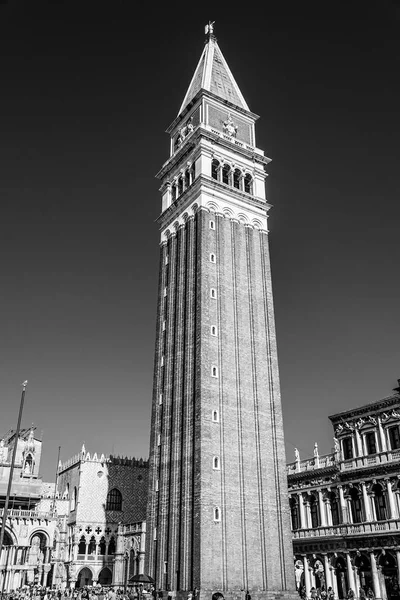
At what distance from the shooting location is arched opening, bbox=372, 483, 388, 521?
44.9m

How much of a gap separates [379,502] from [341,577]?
25.4 ft

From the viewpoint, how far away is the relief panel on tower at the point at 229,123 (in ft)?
196

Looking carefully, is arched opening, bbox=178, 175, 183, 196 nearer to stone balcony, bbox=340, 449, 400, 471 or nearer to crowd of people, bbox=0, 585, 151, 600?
stone balcony, bbox=340, 449, 400, 471

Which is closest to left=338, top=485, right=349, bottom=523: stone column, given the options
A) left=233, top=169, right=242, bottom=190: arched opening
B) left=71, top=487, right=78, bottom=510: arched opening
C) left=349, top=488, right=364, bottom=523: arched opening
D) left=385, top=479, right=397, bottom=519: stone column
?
left=349, top=488, right=364, bottom=523: arched opening

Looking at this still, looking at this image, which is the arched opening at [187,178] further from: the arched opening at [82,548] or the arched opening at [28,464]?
the arched opening at [28,464]

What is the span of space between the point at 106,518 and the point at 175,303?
2813 cm

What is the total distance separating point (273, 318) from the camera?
52625 mm

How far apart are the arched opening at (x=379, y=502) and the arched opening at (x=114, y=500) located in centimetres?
3204

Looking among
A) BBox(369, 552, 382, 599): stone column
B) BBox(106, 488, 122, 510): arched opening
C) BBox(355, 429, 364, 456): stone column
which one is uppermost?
BBox(355, 429, 364, 456): stone column

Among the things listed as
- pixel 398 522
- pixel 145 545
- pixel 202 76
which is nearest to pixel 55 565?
pixel 145 545

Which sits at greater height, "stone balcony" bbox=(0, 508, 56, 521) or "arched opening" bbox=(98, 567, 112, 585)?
"stone balcony" bbox=(0, 508, 56, 521)

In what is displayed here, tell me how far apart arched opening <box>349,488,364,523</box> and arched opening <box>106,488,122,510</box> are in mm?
29334

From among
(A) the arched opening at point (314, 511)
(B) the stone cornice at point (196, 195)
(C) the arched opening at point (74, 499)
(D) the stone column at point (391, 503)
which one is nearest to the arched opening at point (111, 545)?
(C) the arched opening at point (74, 499)

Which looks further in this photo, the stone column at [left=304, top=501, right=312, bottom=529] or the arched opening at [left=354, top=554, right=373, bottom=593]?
the stone column at [left=304, top=501, right=312, bottom=529]
